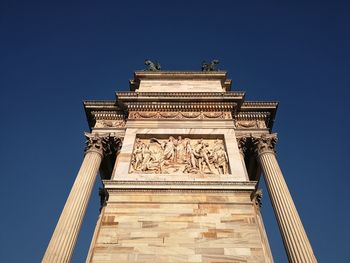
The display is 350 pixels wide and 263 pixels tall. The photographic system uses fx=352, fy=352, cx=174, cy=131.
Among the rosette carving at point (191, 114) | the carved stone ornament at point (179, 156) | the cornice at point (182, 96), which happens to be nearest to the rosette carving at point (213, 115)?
the rosette carving at point (191, 114)

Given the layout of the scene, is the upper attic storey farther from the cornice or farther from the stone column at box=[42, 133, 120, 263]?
the stone column at box=[42, 133, 120, 263]

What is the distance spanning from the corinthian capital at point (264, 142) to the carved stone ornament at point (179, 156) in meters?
1.38

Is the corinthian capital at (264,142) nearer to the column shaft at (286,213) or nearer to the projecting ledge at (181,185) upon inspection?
the column shaft at (286,213)

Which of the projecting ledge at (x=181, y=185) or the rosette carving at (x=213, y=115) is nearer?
the projecting ledge at (x=181, y=185)

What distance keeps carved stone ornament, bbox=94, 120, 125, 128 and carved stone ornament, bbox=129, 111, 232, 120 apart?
540 mm

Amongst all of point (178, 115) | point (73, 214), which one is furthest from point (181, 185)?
point (178, 115)

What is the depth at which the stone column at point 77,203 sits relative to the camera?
9.93 metres

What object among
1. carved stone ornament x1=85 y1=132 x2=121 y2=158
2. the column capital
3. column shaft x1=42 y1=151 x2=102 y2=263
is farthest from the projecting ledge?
the column capital

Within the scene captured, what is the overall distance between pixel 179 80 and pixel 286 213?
1054 cm

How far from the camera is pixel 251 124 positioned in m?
15.7

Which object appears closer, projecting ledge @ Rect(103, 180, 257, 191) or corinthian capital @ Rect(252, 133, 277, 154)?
projecting ledge @ Rect(103, 180, 257, 191)

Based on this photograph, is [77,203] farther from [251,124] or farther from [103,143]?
[251,124]

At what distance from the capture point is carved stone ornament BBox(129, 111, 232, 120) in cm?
1562

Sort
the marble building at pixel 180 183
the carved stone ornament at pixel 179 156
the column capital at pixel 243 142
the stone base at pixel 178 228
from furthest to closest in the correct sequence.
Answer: the column capital at pixel 243 142 → the carved stone ornament at pixel 179 156 → the marble building at pixel 180 183 → the stone base at pixel 178 228
